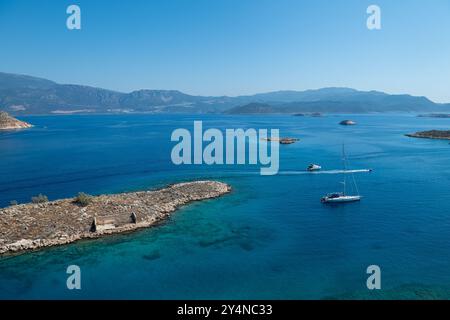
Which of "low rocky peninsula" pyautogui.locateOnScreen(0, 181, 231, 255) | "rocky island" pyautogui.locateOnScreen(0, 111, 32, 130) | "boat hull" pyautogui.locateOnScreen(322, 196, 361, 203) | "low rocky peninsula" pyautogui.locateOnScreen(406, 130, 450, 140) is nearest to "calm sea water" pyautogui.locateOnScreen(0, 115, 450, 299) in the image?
"boat hull" pyautogui.locateOnScreen(322, 196, 361, 203)

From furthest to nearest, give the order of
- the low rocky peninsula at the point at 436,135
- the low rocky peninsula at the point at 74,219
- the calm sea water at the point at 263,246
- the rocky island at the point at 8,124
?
the rocky island at the point at 8,124
the low rocky peninsula at the point at 436,135
the low rocky peninsula at the point at 74,219
the calm sea water at the point at 263,246

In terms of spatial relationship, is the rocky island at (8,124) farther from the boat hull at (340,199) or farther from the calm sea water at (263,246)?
the boat hull at (340,199)

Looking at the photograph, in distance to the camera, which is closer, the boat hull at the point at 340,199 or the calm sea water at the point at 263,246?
the calm sea water at the point at 263,246

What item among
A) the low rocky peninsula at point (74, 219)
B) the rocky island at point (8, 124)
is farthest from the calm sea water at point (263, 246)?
the rocky island at point (8, 124)

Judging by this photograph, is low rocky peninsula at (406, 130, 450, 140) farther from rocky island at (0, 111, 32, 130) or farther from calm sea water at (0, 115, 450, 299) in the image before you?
rocky island at (0, 111, 32, 130)

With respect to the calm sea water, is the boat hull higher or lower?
higher

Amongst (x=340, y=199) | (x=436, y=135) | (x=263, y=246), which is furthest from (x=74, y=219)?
(x=436, y=135)

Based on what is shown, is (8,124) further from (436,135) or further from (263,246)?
(436,135)

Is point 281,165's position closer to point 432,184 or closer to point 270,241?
point 432,184
